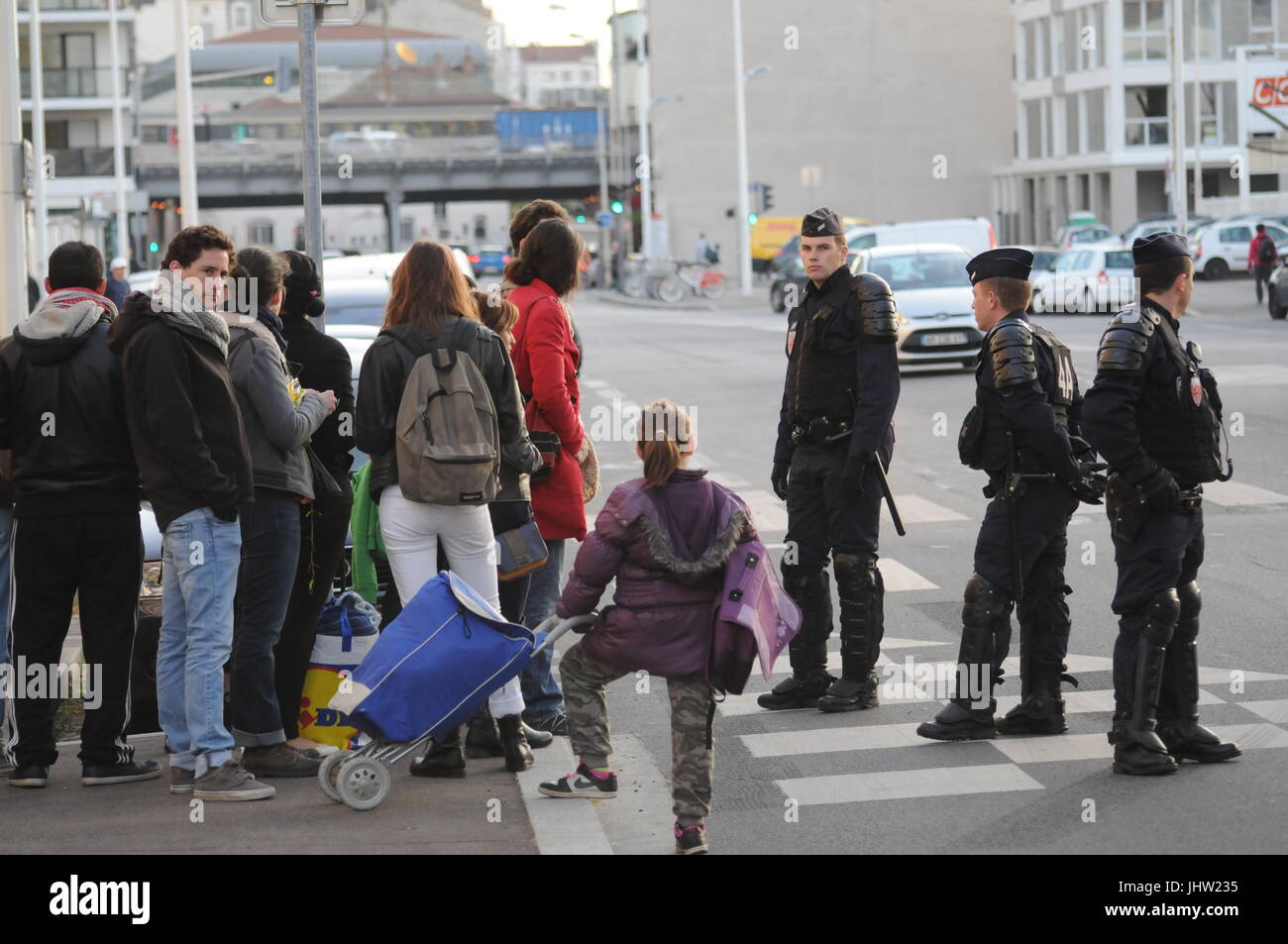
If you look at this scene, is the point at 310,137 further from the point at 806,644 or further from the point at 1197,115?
the point at 1197,115

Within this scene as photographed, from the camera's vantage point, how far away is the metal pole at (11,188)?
10.5 m

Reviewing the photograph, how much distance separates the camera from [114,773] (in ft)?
22.3

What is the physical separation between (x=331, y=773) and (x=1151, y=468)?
298 cm

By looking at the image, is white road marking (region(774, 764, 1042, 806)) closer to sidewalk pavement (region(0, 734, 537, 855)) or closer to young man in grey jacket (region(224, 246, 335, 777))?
sidewalk pavement (region(0, 734, 537, 855))

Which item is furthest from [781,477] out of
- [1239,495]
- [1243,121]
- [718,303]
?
[1243,121]

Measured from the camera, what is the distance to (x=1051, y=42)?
73000mm

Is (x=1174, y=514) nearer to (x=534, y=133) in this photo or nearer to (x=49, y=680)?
(x=49, y=680)

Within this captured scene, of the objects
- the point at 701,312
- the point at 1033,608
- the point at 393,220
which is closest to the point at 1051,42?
the point at 701,312

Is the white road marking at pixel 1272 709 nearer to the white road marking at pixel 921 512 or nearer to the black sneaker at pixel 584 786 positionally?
the black sneaker at pixel 584 786

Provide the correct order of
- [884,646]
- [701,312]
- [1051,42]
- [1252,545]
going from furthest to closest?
[1051,42] → [701,312] → [1252,545] → [884,646]

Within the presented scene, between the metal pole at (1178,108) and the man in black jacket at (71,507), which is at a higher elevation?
the metal pole at (1178,108)

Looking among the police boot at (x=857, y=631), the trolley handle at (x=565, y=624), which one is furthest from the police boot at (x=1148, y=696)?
the trolley handle at (x=565, y=624)

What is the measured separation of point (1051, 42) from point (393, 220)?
38164 mm

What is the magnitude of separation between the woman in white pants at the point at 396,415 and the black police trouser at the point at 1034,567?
178cm
